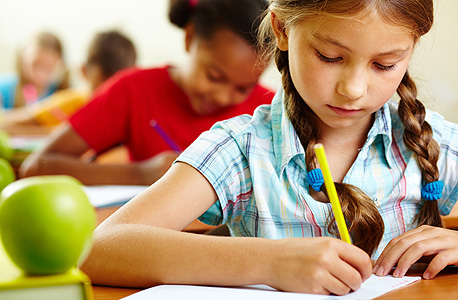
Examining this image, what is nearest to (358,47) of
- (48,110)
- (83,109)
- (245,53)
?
(245,53)

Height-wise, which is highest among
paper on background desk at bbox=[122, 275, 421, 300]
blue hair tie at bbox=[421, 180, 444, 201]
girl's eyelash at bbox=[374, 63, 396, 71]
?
girl's eyelash at bbox=[374, 63, 396, 71]

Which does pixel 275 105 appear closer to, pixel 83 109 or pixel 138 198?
pixel 138 198

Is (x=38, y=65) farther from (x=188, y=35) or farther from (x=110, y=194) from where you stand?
(x=110, y=194)

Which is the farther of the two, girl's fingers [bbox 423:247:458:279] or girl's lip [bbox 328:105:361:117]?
girl's lip [bbox 328:105:361:117]

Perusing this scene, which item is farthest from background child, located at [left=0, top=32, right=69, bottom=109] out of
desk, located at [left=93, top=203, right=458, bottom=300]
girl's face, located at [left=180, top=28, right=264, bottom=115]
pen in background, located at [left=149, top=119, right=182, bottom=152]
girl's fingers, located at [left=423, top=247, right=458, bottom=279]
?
girl's fingers, located at [left=423, top=247, right=458, bottom=279]

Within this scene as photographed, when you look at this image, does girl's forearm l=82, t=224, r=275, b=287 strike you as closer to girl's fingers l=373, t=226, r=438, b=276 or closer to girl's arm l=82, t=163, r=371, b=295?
girl's arm l=82, t=163, r=371, b=295

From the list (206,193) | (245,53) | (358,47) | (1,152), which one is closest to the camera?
(358,47)

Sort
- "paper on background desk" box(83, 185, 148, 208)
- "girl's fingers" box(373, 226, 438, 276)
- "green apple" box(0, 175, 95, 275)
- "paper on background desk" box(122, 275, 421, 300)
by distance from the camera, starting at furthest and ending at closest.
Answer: "paper on background desk" box(83, 185, 148, 208) → "girl's fingers" box(373, 226, 438, 276) → "paper on background desk" box(122, 275, 421, 300) → "green apple" box(0, 175, 95, 275)

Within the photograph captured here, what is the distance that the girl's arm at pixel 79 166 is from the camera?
5.63ft

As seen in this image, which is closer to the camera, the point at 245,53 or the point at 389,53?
the point at 389,53

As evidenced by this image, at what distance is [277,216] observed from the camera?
3.07 ft

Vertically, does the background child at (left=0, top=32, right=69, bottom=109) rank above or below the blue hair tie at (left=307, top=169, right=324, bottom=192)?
below

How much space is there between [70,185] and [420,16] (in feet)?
1.95

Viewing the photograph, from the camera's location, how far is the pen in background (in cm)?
183
